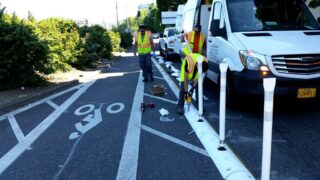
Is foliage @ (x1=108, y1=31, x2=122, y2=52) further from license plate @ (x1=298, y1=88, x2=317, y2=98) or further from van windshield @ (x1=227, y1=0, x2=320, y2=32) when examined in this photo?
license plate @ (x1=298, y1=88, x2=317, y2=98)

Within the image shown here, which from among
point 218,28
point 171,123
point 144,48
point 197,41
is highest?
point 218,28

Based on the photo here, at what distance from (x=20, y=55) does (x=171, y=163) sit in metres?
8.02

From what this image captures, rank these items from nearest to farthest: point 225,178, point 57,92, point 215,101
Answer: point 225,178 < point 215,101 < point 57,92

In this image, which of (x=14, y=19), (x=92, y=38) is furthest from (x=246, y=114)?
(x=92, y=38)

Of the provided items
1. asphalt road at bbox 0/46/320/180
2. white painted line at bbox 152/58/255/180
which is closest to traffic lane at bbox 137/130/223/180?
asphalt road at bbox 0/46/320/180

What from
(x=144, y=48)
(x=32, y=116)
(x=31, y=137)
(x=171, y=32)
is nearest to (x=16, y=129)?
(x=31, y=137)

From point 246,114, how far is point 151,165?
330 cm

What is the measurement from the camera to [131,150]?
594cm

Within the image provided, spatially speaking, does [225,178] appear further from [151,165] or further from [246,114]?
[246,114]

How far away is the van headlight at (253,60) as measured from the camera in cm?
714

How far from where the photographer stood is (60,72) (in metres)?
16.5

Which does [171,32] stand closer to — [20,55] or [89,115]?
[20,55]

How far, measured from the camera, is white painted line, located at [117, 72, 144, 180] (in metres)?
5.04

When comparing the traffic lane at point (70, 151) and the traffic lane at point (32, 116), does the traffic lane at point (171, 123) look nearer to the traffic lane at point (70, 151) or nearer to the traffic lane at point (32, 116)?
the traffic lane at point (70, 151)
